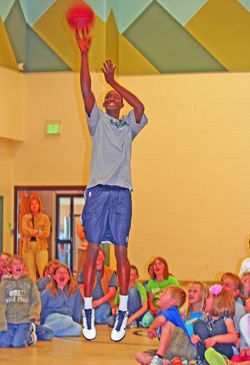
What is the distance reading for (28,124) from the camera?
41.9ft

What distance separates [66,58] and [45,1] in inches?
42.2

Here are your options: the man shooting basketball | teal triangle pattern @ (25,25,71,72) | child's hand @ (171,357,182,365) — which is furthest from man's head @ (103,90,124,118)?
teal triangle pattern @ (25,25,71,72)

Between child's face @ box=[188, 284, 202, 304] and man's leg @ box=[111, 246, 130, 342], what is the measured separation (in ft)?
5.10

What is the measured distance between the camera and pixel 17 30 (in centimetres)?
1262

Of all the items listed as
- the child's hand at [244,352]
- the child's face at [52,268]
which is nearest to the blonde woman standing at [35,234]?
the child's face at [52,268]

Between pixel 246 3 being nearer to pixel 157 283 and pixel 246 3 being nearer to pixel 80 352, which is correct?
pixel 157 283

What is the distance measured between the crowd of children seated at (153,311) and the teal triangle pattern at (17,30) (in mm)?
4944

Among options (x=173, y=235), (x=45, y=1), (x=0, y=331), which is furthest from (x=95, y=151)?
(x=45, y=1)

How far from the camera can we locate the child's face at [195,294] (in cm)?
698

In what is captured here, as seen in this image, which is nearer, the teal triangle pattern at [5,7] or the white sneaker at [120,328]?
the white sneaker at [120,328]

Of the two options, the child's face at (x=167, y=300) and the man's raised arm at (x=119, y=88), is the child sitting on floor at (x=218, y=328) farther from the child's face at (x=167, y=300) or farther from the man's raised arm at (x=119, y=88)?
the man's raised arm at (x=119, y=88)

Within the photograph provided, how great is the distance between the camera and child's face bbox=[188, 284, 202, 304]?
22.9 ft

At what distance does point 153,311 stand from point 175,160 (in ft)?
14.0

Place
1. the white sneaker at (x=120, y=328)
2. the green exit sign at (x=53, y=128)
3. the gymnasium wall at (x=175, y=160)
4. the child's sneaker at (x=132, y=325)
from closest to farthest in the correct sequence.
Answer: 1. the white sneaker at (x=120, y=328)
2. the child's sneaker at (x=132, y=325)
3. the gymnasium wall at (x=175, y=160)
4. the green exit sign at (x=53, y=128)
